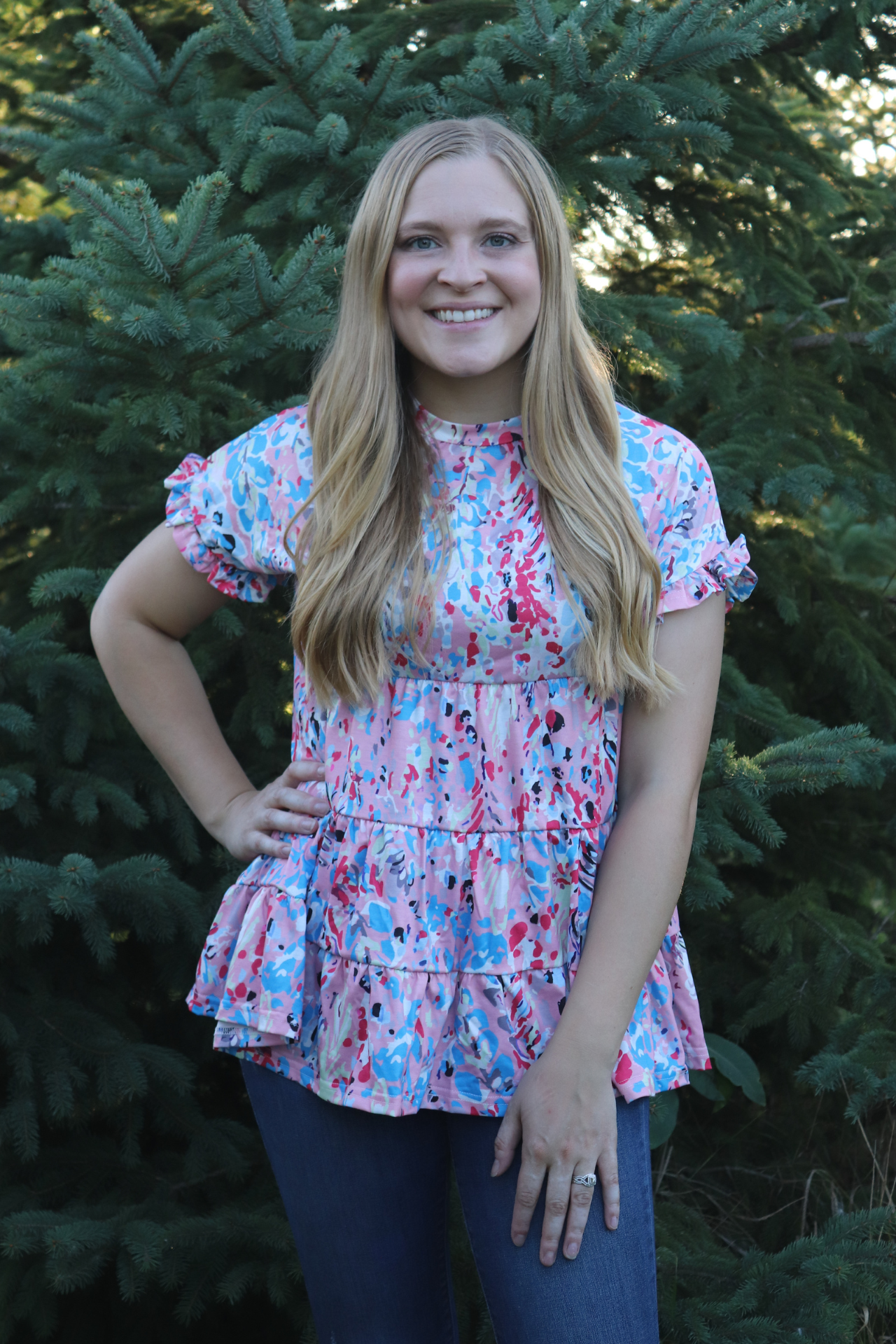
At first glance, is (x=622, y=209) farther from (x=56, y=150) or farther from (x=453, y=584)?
(x=453, y=584)

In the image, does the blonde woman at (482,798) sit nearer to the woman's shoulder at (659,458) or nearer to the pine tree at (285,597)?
the woman's shoulder at (659,458)

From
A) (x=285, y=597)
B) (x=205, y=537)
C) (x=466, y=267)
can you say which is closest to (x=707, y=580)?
(x=466, y=267)

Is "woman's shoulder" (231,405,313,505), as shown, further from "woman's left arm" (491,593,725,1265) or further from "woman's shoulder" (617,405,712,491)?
"woman's left arm" (491,593,725,1265)

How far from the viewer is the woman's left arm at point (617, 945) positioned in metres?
1.35

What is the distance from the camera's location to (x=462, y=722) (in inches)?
58.5

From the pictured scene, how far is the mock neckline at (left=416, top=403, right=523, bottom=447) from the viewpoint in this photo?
1.58 m

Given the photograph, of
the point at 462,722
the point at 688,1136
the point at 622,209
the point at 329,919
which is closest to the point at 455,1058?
the point at 329,919

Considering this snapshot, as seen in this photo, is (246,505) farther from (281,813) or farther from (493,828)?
(493,828)

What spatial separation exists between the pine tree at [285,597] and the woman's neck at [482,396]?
2.26ft

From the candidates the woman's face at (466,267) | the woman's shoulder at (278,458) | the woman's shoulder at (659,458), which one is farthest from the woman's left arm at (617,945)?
the woman's shoulder at (278,458)

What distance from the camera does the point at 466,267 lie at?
1.50 meters

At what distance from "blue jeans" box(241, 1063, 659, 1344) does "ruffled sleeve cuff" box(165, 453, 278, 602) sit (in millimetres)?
744

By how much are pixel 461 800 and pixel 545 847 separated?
13cm

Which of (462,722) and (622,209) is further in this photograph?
(622,209)
